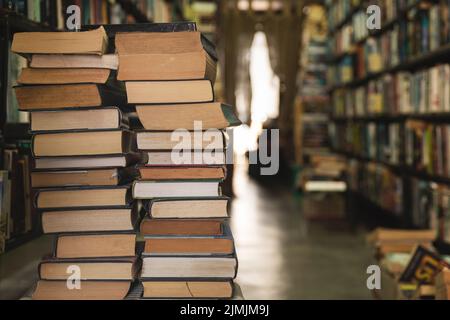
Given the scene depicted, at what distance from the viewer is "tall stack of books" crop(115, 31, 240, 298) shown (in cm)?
137

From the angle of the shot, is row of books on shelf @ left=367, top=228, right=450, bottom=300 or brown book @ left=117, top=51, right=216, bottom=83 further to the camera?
row of books on shelf @ left=367, top=228, right=450, bottom=300

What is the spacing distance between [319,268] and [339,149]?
320 centimetres

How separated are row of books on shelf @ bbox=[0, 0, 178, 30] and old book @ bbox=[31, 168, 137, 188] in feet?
1.81

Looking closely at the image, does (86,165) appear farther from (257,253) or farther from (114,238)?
(257,253)

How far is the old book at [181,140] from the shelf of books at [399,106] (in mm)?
1951

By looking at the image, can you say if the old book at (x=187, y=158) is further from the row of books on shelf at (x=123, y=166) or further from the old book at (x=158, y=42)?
the old book at (x=158, y=42)

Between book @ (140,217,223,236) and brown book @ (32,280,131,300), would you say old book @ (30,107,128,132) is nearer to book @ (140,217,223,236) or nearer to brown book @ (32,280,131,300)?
book @ (140,217,223,236)

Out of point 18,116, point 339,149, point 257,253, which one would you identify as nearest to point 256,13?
point 339,149

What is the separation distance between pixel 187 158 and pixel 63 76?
1.17 feet

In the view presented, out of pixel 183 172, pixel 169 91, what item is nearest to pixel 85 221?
pixel 183 172

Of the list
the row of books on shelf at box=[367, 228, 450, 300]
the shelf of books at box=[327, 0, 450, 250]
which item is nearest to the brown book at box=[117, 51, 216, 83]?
the row of books on shelf at box=[367, 228, 450, 300]

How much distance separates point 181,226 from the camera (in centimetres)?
140

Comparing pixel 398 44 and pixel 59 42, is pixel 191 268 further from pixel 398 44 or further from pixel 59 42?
pixel 398 44

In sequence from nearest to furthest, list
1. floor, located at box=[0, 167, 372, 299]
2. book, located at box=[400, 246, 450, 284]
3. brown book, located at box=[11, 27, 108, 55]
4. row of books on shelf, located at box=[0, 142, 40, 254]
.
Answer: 1. brown book, located at box=[11, 27, 108, 55]
2. row of books on shelf, located at box=[0, 142, 40, 254]
3. floor, located at box=[0, 167, 372, 299]
4. book, located at box=[400, 246, 450, 284]
